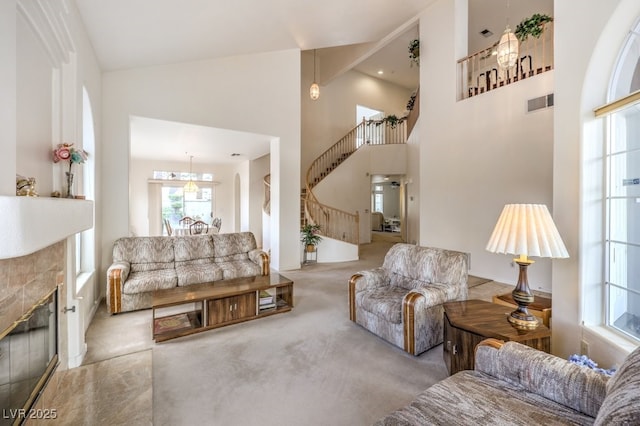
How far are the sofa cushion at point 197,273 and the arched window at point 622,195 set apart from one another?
13.5ft

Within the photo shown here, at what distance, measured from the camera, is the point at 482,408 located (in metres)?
1.26

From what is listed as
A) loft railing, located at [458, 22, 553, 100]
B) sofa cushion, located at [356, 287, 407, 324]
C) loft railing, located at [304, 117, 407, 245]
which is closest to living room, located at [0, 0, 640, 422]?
loft railing, located at [458, 22, 553, 100]

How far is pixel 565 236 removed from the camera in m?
2.09

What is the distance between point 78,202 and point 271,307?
2281mm

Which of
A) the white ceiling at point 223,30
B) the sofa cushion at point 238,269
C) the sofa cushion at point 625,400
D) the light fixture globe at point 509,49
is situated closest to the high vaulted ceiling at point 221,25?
the white ceiling at point 223,30

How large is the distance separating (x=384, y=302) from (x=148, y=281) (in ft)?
9.75

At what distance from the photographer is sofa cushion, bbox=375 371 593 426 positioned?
3.91ft

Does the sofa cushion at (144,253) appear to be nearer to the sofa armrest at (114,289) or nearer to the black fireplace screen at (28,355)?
the sofa armrest at (114,289)

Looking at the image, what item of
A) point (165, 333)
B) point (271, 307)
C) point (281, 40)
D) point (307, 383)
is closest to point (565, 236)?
point (307, 383)

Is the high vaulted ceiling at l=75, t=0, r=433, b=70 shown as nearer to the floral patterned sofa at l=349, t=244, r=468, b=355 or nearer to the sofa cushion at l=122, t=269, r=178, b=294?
the sofa cushion at l=122, t=269, r=178, b=294

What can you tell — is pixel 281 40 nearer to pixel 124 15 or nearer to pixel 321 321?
pixel 124 15

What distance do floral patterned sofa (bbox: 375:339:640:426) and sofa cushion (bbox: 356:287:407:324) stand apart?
3.87 ft

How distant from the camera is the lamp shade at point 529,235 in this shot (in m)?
1.79

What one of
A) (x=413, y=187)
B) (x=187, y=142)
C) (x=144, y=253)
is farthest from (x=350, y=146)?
(x=144, y=253)
